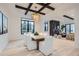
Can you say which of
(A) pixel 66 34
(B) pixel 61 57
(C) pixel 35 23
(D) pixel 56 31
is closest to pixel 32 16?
(C) pixel 35 23

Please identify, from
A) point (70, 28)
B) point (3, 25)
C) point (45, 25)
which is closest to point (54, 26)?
point (45, 25)

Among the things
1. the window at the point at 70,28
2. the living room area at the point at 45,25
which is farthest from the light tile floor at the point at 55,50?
the window at the point at 70,28

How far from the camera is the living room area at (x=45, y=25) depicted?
2.52 metres

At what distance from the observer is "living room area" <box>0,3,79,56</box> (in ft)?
8.25

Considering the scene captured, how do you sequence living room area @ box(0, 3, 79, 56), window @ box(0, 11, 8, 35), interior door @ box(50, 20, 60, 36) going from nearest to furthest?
living room area @ box(0, 3, 79, 56)
interior door @ box(50, 20, 60, 36)
window @ box(0, 11, 8, 35)

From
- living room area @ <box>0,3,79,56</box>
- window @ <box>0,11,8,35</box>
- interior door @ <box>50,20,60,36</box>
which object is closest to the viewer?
living room area @ <box>0,3,79,56</box>

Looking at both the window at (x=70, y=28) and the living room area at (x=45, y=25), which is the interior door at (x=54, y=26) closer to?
the living room area at (x=45, y=25)

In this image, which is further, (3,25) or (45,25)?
(3,25)

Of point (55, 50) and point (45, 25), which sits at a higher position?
point (45, 25)

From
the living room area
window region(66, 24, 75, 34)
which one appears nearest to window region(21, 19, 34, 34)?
the living room area

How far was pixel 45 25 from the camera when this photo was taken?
2707 mm

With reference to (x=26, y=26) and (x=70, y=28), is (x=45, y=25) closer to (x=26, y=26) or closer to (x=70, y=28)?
(x=26, y=26)

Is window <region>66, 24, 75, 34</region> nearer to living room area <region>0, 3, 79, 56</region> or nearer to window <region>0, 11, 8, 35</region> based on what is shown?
living room area <region>0, 3, 79, 56</region>

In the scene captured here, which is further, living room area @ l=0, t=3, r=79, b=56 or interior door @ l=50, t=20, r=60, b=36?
interior door @ l=50, t=20, r=60, b=36
